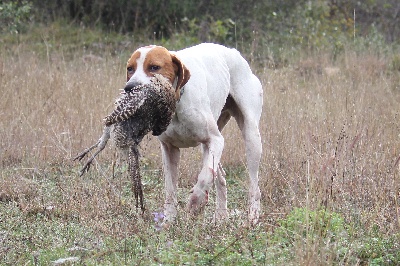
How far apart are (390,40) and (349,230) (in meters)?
11.3

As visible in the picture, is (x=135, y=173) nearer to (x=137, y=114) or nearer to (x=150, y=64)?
(x=137, y=114)

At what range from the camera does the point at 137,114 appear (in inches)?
203

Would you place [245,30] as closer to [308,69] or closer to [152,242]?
[308,69]

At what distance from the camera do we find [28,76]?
9.99m

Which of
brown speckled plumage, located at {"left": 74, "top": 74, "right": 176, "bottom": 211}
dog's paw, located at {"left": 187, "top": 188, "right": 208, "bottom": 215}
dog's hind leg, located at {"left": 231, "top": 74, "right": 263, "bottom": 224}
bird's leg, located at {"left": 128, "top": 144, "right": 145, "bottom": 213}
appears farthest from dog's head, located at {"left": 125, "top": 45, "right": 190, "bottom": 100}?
dog's hind leg, located at {"left": 231, "top": 74, "right": 263, "bottom": 224}

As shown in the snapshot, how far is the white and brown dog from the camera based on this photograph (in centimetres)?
535

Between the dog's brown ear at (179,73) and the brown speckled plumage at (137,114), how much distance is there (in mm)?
174

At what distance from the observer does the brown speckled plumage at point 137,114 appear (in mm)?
5082

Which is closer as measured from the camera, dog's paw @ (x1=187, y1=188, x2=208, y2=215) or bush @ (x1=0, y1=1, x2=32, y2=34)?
dog's paw @ (x1=187, y1=188, x2=208, y2=215)

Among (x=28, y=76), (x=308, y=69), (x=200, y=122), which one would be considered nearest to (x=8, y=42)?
(x=28, y=76)

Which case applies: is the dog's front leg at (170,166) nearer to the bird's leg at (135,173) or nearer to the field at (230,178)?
the field at (230,178)

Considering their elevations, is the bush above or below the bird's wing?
below

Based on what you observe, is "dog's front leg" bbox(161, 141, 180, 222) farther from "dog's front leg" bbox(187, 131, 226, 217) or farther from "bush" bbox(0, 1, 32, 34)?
"bush" bbox(0, 1, 32, 34)

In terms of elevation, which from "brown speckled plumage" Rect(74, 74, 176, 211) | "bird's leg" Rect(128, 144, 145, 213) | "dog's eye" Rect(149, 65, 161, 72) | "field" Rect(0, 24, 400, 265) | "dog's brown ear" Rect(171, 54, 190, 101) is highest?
"dog's eye" Rect(149, 65, 161, 72)
